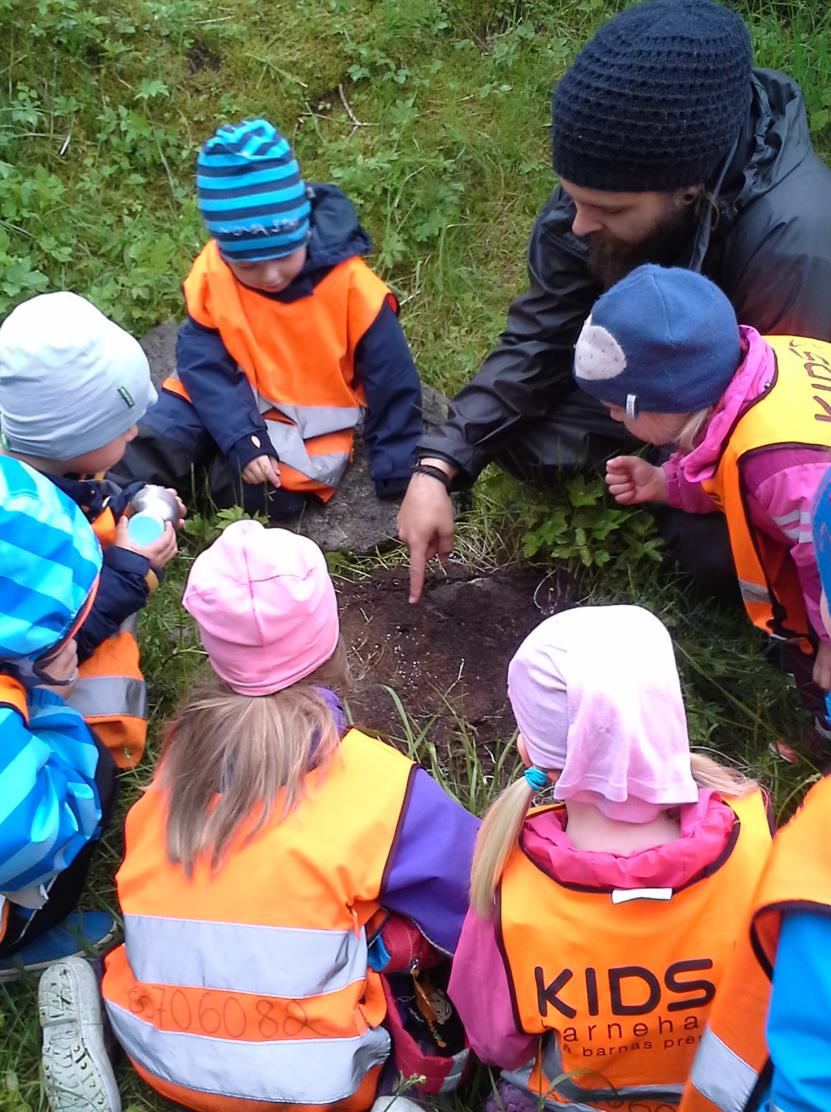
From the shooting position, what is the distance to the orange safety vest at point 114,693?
2.65m

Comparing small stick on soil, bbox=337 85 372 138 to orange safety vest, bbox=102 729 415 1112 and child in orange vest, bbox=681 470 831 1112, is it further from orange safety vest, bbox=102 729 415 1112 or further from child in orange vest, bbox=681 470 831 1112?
child in orange vest, bbox=681 470 831 1112

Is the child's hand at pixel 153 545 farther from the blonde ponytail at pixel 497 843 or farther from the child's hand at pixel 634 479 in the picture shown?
the blonde ponytail at pixel 497 843

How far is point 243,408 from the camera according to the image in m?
3.72

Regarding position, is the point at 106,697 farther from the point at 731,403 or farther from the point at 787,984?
the point at 787,984

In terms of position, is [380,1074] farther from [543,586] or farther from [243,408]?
[243,408]

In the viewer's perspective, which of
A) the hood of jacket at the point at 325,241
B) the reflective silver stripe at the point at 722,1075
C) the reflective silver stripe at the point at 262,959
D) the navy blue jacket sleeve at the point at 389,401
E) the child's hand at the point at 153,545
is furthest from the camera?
the navy blue jacket sleeve at the point at 389,401

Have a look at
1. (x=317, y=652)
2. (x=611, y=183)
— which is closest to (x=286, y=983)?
(x=317, y=652)

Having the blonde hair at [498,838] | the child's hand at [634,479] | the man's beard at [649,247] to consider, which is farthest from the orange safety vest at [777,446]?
the blonde hair at [498,838]

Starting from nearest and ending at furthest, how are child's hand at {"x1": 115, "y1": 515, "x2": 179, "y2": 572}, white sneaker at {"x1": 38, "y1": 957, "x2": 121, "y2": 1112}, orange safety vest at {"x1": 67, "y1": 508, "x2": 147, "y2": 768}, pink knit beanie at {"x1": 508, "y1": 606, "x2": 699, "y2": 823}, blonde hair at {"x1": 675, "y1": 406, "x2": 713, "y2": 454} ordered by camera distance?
1. pink knit beanie at {"x1": 508, "y1": 606, "x2": 699, "y2": 823}
2. white sneaker at {"x1": 38, "y1": 957, "x2": 121, "y2": 1112}
3. blonde hair at {"x1": 675, "y1": 406, "x2": 713, "y2": 454}
4. orange safety vest at {"x1": 67, "y1": 508, "x2": 147, "y2": 768}
5. child's hand at {"x1": 115, "y1": 515, "x2": 179, "y2": 572}

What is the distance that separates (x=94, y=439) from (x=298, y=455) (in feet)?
4.11

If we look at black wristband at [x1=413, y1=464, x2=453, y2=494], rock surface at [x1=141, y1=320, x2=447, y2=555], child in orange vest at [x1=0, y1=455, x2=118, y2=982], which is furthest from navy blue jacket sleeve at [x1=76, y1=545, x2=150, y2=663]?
rock surface at [x1=141, y1=320, x2=447, y2=555]

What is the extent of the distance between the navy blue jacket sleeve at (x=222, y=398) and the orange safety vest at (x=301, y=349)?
0.04 metres

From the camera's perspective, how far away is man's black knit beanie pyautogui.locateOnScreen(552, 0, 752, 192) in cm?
254

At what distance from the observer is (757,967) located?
143cm
